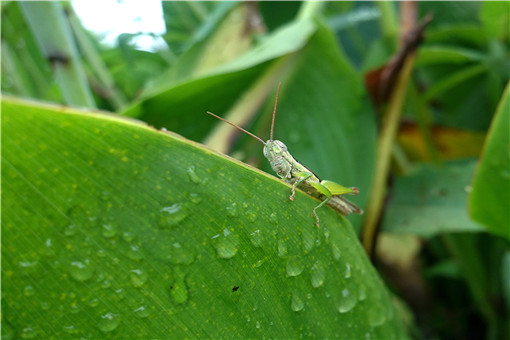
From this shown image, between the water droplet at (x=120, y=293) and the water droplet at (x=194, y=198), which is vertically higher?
the water droplet at (x=194, y=198)

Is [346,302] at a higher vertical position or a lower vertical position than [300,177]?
lower

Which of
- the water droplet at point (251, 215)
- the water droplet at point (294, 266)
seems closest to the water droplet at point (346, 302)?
the water droplet at point (294, 266)

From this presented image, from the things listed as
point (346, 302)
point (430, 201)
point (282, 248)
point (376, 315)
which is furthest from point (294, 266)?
point (430, 201)

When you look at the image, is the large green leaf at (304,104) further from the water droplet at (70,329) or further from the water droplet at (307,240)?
the water droplet at (70,329)

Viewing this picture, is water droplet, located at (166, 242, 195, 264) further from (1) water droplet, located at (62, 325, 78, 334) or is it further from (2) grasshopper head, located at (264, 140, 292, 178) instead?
(2) grasshopper head, located at (264, 140, 292, 178)

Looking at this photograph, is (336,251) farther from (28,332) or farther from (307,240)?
(28,332)

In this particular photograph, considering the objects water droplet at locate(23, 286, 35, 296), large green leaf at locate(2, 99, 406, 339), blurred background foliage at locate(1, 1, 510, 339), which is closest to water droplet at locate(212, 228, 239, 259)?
large green leaf at locate(2, 99, 406, 339)

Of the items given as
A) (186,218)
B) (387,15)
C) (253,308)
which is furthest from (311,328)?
(387,15)
